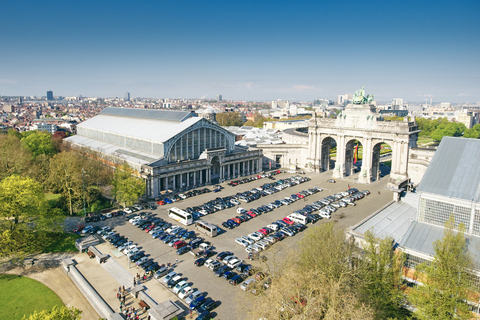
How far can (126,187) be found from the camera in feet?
196

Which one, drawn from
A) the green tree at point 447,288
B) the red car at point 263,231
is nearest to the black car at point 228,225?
the red car at point 263,231

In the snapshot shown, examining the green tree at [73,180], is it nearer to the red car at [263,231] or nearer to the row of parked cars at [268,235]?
the row of parked cars at [268,235]

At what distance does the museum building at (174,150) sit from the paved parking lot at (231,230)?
7.00 m

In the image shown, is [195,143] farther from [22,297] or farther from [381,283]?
[381,283]

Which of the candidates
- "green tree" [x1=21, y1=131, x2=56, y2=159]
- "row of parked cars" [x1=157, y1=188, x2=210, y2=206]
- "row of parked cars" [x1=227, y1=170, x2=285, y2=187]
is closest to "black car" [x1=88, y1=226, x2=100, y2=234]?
"row of parked cars" [x1=157, y1=188, x2=210, y2=206]

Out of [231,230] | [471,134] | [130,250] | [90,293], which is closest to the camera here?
[90,293]

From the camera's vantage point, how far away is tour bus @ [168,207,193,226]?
2158 inches

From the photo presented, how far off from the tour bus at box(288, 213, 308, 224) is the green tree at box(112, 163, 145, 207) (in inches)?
1145

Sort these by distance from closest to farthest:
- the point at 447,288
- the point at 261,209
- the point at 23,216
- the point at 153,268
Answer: the point at 447,288
the point at 153,268
the point at 23,216
the point at 261,209

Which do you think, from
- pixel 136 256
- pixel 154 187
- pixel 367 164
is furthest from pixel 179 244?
pixel 367 164

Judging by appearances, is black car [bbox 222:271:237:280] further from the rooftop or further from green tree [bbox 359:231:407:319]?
the rooftop

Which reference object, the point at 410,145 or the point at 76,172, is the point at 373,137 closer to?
the point at 410,145

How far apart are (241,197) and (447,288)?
45.6 meters

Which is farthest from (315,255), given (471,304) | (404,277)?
(471,304)
